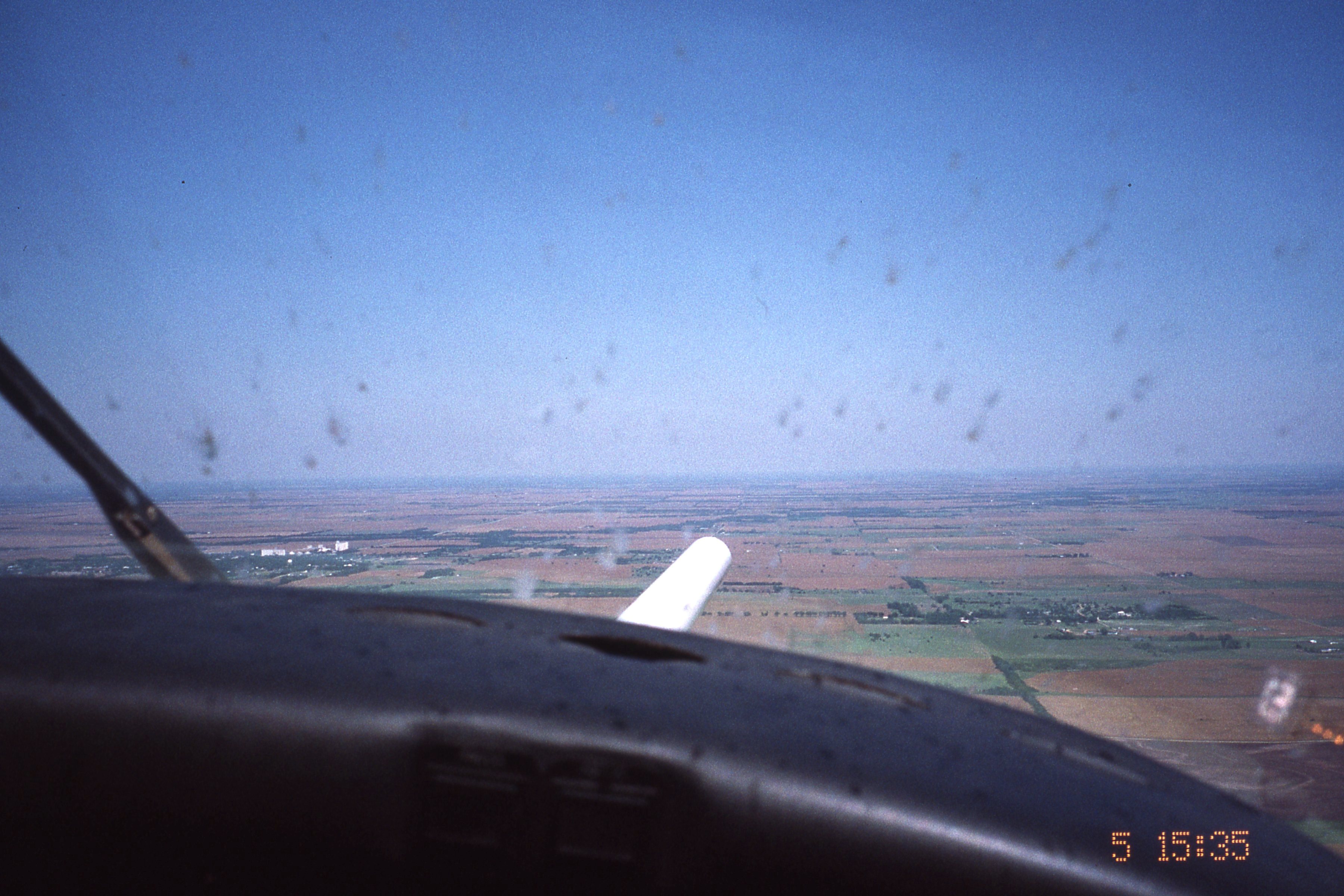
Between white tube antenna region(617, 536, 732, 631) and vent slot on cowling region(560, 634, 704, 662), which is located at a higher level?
white tube antenna region(617, 536, 732, 631)

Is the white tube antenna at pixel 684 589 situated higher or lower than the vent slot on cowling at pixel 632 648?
higher

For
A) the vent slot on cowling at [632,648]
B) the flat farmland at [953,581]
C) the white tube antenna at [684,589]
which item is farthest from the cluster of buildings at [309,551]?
the vent slot on cowling at [632,648]

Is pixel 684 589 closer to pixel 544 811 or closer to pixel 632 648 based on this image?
pixel 632 648

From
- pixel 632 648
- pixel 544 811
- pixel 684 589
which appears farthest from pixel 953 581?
pixel 544 811

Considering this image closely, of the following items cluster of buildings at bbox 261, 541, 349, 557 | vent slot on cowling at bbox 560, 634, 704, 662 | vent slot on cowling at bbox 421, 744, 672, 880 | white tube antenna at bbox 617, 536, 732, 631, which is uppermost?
cluster of buildings at bbox 261, 541, 349, 557

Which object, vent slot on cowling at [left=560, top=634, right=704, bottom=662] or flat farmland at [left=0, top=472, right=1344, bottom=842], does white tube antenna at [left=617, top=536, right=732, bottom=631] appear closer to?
flat farmland at [left=0, top=472, right=1344, bottom=842]

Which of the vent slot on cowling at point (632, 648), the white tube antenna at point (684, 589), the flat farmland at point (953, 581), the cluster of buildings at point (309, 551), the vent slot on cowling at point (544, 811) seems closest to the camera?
the vent slot on cowling at point (544, 811)

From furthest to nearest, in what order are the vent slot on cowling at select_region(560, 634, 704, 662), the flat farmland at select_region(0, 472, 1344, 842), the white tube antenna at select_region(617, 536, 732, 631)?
the flat farmland at select_region(0, 472, 1344, 842)
the white tube antenna at select_region(617, 536, 732, 631)
the vent slot on cowling at select_region(560, 634, 704, 662)

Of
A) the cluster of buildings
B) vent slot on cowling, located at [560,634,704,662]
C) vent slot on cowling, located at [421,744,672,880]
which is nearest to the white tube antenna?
vent slot on cowling, located at [560,634,704,662]

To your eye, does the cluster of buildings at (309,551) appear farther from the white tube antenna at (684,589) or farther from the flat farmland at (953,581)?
the white tube antenna at (684,589)

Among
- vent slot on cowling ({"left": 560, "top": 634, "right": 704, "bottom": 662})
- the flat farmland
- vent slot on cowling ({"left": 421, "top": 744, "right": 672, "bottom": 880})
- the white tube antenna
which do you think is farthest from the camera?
the flat farmland
